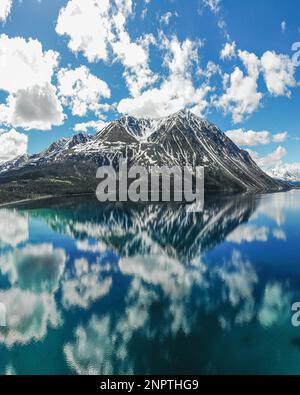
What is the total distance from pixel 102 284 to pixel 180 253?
91.8 feet

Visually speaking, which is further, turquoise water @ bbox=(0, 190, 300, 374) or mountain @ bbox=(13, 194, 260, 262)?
mountain @ bbox=(13, 194, 260, 262)

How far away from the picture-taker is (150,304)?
45844 millimetres

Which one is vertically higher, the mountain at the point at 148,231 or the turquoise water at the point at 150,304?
the mountain at the point at 148,231

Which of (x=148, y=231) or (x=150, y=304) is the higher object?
(x=148, y=231)

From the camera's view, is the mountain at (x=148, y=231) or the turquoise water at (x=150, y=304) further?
the mountain at (x=148, y=231)

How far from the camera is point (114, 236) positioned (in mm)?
100250

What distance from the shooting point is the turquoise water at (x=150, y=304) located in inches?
1251

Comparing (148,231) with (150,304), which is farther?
(148,231)

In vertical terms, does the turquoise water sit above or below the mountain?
below

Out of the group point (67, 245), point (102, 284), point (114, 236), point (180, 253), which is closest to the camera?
point (102, 284)

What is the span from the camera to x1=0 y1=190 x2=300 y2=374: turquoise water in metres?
31.8
